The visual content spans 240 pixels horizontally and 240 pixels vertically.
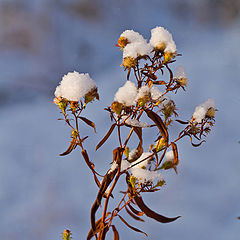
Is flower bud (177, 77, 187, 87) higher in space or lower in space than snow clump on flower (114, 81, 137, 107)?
higher

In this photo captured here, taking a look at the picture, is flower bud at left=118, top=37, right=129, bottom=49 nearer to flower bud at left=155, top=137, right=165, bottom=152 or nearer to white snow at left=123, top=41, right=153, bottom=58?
white snow at left=123, top=41, right=153, bottom=58

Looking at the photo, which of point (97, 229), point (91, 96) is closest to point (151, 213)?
point (97, 229)

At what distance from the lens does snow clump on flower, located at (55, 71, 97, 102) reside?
57cm

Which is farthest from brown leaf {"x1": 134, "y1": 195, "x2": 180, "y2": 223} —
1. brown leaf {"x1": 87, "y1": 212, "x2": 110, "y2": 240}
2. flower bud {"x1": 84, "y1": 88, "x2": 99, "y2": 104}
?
flower bud {"x1": 84, "y1": 88, "x2": 99, "y2": 104}

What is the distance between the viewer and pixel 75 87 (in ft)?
1.88

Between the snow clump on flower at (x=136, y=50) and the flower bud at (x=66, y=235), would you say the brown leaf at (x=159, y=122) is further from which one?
the flower bud at (x=66, y=235)

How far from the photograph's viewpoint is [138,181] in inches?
23.6

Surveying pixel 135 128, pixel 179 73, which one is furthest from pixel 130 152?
pixel 179 73

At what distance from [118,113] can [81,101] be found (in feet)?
0.24

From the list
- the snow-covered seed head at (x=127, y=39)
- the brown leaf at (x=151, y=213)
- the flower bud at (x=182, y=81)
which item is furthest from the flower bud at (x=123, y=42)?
the brown leaf at (x=151, y=213)

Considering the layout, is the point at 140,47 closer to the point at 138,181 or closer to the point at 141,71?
the point at 141,71

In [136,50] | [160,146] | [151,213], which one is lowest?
[151,213]

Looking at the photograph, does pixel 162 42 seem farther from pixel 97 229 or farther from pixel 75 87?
pixel 97 229

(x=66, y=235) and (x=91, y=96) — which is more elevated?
(x=91, y=96)
